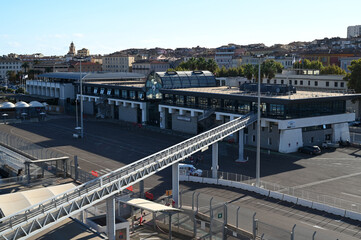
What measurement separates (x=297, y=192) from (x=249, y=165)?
11468 mm

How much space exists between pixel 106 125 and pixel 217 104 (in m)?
27.7

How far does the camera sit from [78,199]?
1121 inches

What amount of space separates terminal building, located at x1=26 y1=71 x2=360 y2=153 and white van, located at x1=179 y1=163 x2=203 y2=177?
15958 millimetres

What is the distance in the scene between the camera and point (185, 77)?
289 feet

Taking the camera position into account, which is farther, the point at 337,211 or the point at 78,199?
the point at 337,211

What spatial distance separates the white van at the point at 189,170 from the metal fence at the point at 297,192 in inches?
32.2

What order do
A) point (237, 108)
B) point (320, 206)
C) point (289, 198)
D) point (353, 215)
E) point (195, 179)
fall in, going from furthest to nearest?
1. point (237, 108)
2. point (195, 179)
3. point (289, 198)
4. point (320, 206)
5. point (353, 215)

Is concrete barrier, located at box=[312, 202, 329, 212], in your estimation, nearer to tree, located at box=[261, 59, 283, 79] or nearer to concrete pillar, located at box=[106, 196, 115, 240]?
concrete pillar, located at box=[106, 196, 115, 240]

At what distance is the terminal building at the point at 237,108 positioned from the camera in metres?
60.5

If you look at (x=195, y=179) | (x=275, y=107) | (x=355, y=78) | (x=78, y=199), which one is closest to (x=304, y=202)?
(x=195, y=179)

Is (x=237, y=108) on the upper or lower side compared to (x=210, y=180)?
upper

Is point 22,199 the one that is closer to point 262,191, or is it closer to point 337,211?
point 262,191

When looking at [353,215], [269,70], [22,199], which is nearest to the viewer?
[22,199]

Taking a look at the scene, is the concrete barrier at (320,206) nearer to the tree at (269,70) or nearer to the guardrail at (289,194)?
the guardrail at (289,194)
